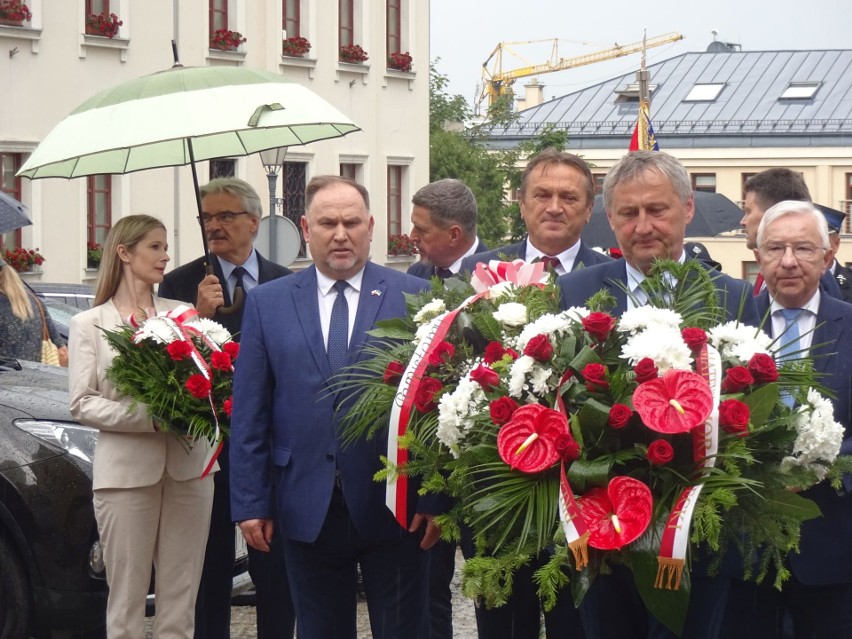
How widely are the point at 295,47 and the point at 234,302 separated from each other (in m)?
24.7

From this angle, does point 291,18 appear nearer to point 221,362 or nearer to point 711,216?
point 711,216

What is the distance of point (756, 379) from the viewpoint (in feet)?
13.3

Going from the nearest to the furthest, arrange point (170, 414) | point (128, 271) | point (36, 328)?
1. point (170, 414)
2. point (128, 271)
3. point (36, 328)

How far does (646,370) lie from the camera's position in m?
3.89

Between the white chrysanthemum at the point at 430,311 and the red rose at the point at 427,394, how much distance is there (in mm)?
417

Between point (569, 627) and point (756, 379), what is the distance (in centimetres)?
162

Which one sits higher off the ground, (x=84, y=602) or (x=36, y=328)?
(x=36, y=328)

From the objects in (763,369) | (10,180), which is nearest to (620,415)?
(763,369)

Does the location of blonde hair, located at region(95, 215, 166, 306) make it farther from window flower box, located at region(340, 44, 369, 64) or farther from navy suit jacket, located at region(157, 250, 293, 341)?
window flower box, located at region(340, 44, 369, 64)

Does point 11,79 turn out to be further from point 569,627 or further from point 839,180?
point 839,180

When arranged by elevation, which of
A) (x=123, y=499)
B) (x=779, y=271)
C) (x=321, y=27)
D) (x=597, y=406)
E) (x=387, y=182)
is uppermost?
(x=321, y=27)

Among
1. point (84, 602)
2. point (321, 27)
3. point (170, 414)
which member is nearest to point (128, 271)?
point (170, 414)

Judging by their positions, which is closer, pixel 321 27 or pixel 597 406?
pixel 597 406

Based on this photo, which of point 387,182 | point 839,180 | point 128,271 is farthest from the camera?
point 839,180
